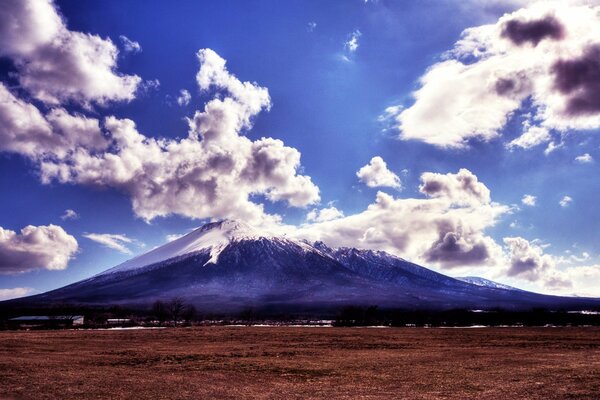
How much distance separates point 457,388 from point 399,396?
4.13 meters

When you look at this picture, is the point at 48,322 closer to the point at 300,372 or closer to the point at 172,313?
the point at 172,313

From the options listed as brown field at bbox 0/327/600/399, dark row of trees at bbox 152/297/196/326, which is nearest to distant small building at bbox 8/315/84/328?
dark row of trees at bbox 152/297/196/326

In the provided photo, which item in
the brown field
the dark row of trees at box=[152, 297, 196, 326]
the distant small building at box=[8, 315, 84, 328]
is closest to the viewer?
the brown field

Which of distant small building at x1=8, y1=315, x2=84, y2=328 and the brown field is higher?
distant small building at x1=8, y1=315, x2=84, y2=328

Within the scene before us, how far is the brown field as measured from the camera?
25.8 meters

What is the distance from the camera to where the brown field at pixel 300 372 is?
25.8 metres

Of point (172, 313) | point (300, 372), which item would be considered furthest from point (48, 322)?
point (300, 372)

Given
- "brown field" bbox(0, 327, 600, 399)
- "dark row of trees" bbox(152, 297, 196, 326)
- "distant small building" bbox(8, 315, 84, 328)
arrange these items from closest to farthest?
"brown field" bbox(0, 327, 600, 399) → "distant small building" bbox(8, 315, 84, 328) → "dark row of trees" bbox(152, 297, 196, 326)

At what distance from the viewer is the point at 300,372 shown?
34.1 metres

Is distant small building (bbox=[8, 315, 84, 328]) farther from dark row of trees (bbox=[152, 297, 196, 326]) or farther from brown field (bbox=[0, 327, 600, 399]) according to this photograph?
brown field (bbox=[0, 327, 600, 399])

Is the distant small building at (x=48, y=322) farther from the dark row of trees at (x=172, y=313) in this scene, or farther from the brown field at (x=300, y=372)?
the brown field at (x=300, y=372)

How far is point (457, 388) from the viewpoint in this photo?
27.2m

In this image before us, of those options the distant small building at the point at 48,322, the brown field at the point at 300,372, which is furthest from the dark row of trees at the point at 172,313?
the brown field at the point at 300,372

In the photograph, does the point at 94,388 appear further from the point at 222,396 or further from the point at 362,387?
the point at 362,387
